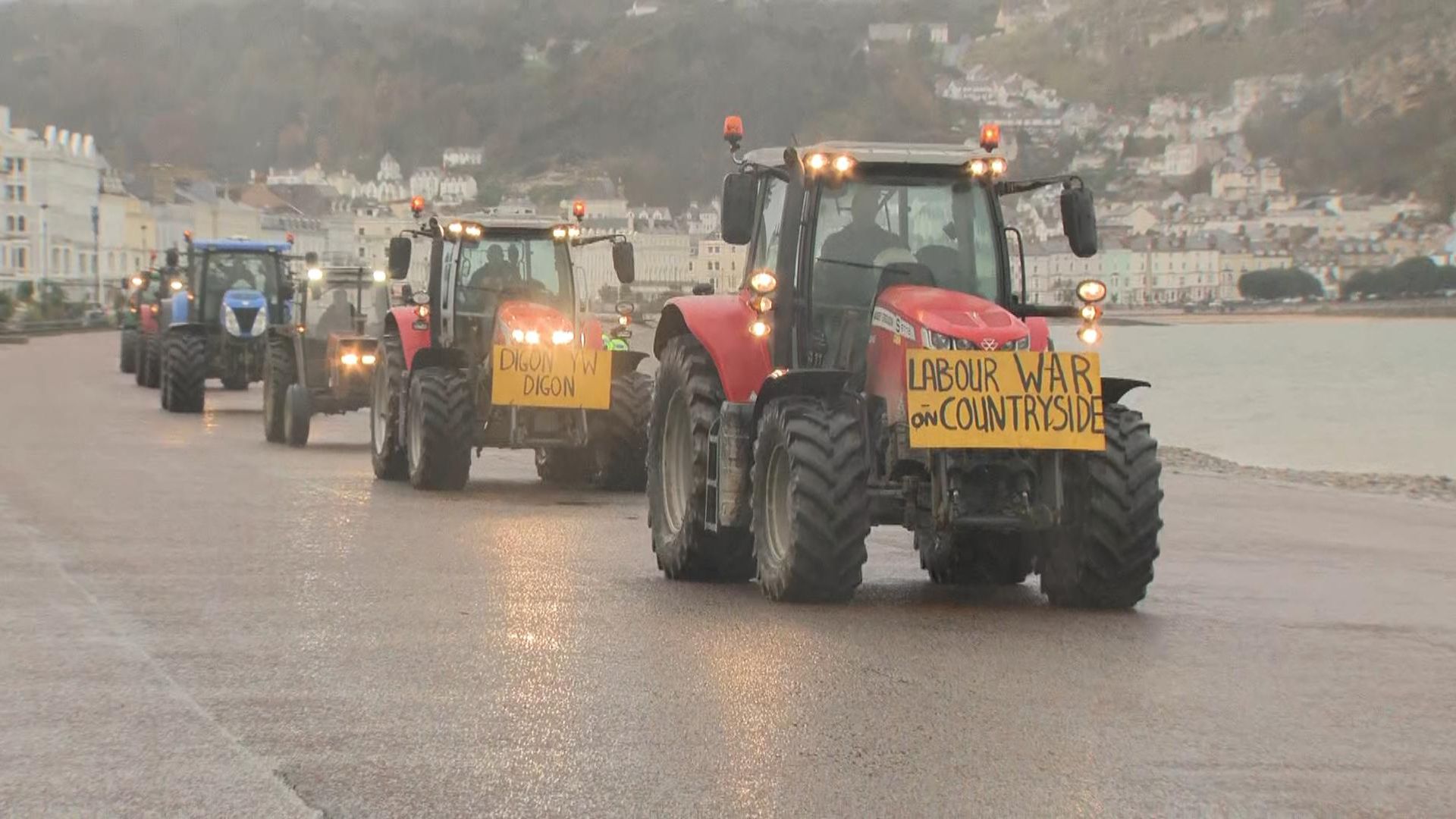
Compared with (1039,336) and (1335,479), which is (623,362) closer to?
(1039,336)

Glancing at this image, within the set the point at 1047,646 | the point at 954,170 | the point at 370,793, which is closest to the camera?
the point at 370,793

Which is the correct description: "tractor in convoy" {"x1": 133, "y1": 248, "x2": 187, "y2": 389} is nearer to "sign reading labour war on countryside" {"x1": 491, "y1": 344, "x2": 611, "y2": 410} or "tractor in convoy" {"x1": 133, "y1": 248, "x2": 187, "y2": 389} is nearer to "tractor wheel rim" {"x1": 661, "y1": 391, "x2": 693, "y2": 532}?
"sign reading labour war on countryside" {"x1": 491, "y1": 344, "x2": 611, "y2": 410}

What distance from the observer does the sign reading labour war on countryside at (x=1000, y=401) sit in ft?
38.9

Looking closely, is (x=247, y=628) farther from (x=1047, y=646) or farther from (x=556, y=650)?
(x=1047, y=646)

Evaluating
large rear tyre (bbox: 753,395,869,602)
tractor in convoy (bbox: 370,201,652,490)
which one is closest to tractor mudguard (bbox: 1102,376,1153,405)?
large rear tyre (bbox: 753,395,869,602)

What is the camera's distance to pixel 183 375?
3594 centimetres

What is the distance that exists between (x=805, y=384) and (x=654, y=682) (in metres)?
3.20

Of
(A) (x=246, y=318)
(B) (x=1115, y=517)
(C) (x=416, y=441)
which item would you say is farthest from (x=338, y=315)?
(B) (x=1115, y=517)

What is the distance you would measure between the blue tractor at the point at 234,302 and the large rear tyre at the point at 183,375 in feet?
2.55

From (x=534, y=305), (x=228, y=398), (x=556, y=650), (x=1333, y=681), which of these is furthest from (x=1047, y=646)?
(x=228, y=398)

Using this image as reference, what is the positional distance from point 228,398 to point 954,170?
3124 cm

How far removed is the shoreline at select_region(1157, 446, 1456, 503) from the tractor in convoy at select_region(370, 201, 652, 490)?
908 cm

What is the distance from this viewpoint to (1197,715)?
912 cm

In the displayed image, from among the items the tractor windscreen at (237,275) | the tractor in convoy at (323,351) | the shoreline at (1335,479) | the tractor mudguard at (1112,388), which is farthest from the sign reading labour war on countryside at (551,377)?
the tractor windscreen at (237,275)
